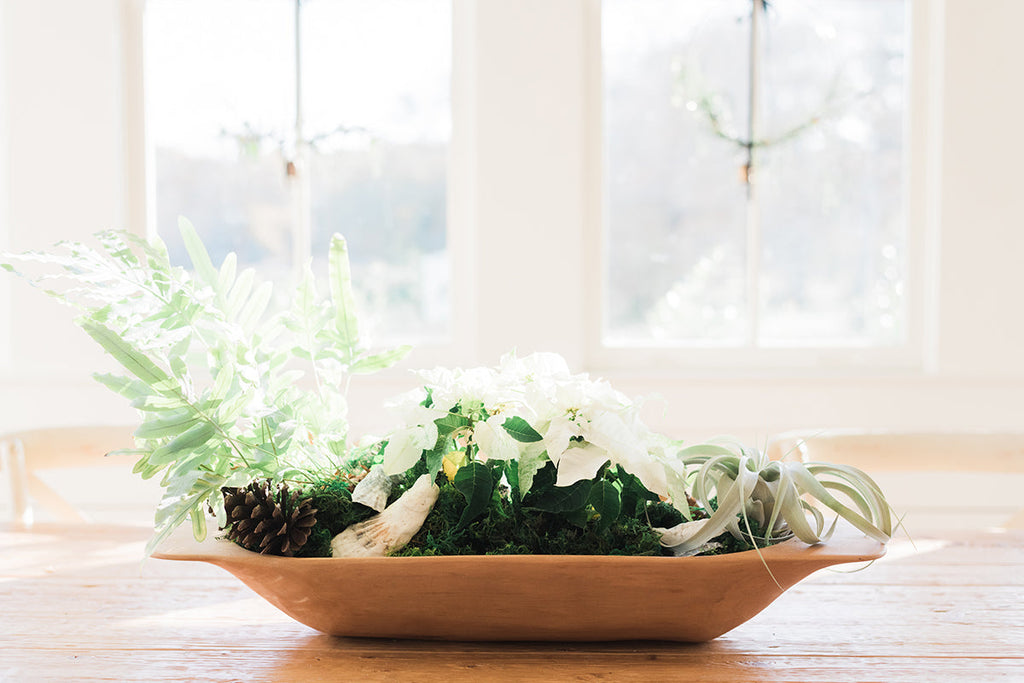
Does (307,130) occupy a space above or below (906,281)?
above

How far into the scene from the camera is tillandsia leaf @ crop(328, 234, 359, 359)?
925 millimetres

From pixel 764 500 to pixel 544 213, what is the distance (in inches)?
81.9

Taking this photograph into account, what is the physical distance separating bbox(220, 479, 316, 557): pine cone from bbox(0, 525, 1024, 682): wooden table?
11 centimetres

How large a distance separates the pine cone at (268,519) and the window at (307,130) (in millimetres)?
2148

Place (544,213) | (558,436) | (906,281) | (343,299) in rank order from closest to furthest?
1. (558,436)
2. (343,299)
3. (544,213)
4. (906,281)

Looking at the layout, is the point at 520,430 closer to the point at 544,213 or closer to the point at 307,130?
the point at 544,213

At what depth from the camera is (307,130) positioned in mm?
2965

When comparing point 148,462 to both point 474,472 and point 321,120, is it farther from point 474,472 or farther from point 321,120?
point 321,120

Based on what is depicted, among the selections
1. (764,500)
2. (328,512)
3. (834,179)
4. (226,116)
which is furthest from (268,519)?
(834,179)

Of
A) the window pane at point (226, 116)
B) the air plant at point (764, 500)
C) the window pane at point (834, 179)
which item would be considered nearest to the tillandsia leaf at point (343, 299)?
the air plant at point (764, 500)

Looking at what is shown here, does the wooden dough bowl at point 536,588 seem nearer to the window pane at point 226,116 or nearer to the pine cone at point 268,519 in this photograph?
the pine cone at point 268,519

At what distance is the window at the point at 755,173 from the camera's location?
9.62ft

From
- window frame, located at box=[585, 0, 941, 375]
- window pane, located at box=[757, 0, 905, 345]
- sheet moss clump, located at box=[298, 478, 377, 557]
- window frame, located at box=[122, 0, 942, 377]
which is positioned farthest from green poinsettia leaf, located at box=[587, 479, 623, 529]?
window pane, located at box=[757, 0, 905, 345]

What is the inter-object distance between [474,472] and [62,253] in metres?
2.47
